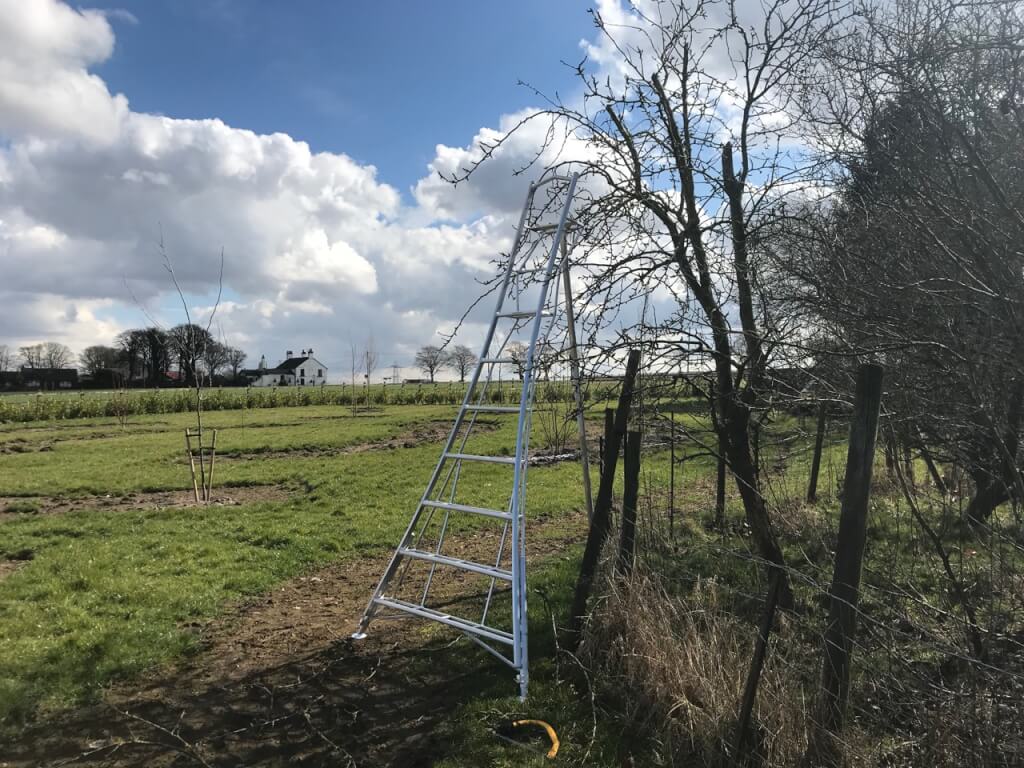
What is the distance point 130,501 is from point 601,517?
8188 mm

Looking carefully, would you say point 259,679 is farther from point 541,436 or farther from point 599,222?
point 541,436

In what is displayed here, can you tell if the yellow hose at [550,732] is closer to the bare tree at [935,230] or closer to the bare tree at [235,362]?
the bare tree at [935,230]

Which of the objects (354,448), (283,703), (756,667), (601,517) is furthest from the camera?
(354,448)

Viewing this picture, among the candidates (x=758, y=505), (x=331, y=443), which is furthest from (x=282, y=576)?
(x=331, y=443)

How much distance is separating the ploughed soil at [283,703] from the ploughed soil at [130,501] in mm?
4915

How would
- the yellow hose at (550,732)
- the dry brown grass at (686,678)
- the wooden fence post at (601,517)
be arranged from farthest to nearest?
the wooden fence post at (601,517) < the yellow hose at (550,732) < the dry brown grass at (686,678)

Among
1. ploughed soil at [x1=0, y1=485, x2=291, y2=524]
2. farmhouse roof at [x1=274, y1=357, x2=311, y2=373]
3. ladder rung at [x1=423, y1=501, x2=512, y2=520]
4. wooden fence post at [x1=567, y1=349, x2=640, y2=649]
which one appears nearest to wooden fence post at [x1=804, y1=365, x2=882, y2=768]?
wooden fence post at [x1=567, y1=349, x2=640, y2=649]

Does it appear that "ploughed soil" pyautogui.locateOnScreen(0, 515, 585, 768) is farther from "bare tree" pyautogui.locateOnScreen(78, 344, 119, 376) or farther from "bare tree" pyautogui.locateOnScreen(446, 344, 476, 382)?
"bare tree" pyautogui.locateOnScreen(78, 344, 119, 376)

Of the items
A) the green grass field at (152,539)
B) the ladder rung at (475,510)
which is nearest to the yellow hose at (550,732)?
the ladder rung at (475,510)

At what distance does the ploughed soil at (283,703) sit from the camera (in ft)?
9.64

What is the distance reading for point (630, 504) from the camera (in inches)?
148

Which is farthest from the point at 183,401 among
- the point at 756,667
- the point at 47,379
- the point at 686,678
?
the point at 47,379

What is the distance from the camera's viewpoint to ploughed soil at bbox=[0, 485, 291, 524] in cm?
845

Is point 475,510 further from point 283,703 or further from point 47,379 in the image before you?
point 47,379
